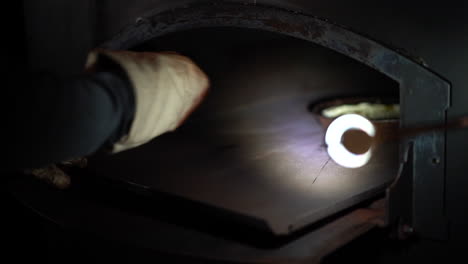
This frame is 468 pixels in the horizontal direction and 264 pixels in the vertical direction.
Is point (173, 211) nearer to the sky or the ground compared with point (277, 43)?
nearer to the ground

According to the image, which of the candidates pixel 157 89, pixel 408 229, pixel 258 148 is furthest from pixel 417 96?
pixel 258 148

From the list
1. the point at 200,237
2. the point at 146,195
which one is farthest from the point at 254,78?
the point at 200,237

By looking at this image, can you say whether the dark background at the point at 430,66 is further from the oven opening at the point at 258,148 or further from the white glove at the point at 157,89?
the white glove at the point at 157,89

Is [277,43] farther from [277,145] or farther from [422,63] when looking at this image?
[422,63]

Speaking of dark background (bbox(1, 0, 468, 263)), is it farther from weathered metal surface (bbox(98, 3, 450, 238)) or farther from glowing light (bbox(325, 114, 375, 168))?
glowing light (bbox(325, 114, 375, 168))

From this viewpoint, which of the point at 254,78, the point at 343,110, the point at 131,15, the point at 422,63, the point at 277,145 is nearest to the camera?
the point at 422,63

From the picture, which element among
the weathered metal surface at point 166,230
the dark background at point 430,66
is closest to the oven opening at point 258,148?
the weathered metal surface at point 166,230
